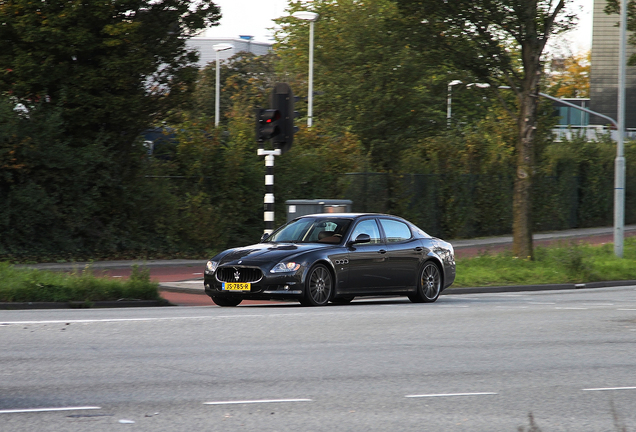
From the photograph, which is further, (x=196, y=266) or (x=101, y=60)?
(x=196, y=266)

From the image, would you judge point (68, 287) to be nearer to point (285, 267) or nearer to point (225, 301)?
point (225, 301)

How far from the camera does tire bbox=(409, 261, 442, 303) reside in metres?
15.5

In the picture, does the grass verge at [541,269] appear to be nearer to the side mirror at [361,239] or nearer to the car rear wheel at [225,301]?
the side mirror at [361,239]

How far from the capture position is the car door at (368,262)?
1441 cm

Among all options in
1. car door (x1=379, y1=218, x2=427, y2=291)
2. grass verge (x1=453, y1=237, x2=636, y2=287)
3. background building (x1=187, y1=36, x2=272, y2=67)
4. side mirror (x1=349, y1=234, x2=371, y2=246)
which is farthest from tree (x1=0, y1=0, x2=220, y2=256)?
background building (x1=187, y1=36, x2=272, y2=67)

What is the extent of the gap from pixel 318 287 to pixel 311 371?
5812 mm

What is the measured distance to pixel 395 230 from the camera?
15398 mm

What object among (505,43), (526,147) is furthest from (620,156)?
(505,43)

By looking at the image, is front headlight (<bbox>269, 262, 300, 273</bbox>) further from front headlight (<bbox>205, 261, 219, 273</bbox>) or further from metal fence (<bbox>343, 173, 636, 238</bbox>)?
metal fence (<bbox>343, 173, 636, 238</bbox>)

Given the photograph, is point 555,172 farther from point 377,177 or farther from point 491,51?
point 491,51

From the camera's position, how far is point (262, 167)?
25891 mm

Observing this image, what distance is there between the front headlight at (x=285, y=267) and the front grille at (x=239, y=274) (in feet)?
0.72

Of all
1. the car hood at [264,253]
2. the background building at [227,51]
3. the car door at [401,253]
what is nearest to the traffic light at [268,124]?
the car door at [401,253]

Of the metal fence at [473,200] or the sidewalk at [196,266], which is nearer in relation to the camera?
the sidewalk at [196,266]
